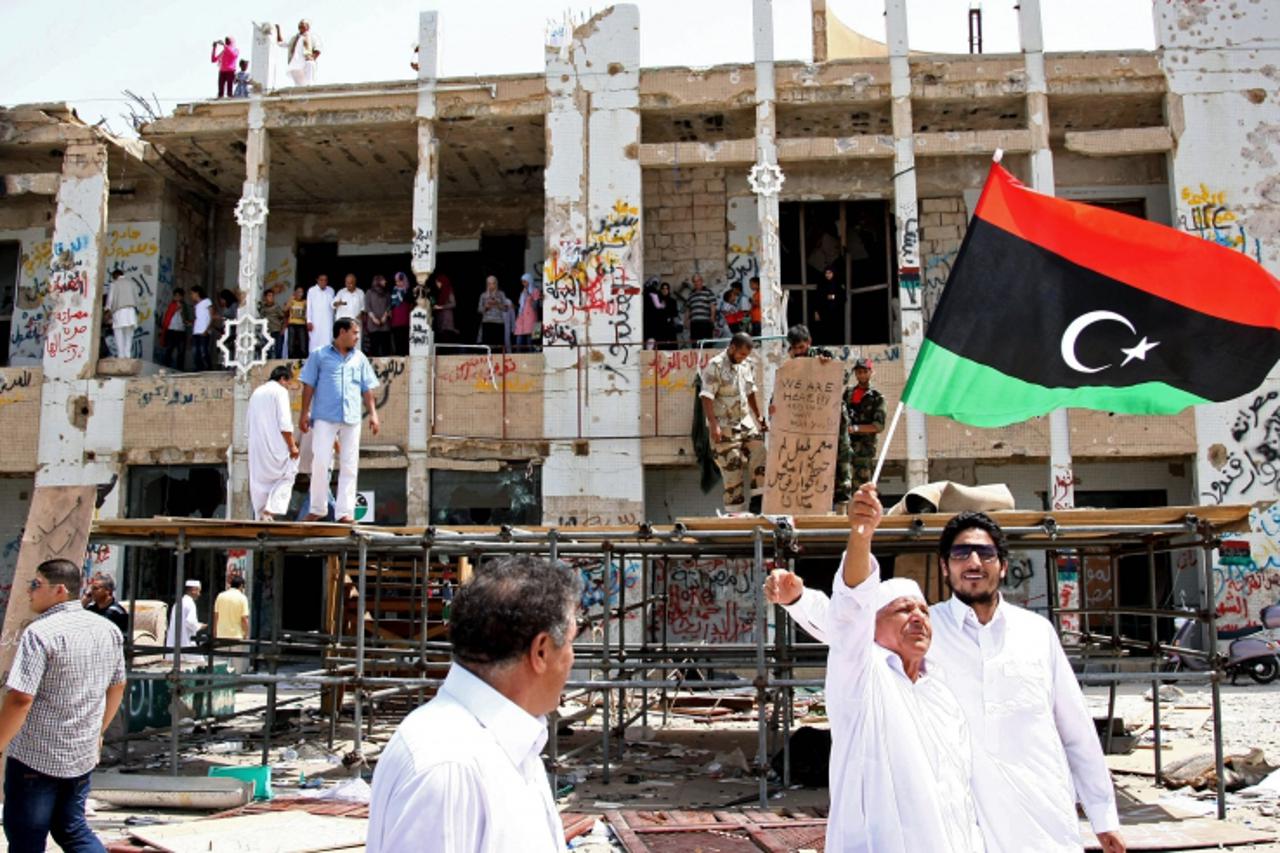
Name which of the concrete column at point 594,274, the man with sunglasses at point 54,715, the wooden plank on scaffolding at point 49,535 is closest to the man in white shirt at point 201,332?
the concrete column at point 594,274

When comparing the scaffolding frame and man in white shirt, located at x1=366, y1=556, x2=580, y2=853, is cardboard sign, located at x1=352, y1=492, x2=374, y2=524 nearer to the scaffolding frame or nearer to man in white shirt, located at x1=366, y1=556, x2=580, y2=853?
the scaffolding frame

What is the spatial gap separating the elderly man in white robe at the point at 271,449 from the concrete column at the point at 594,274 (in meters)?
6.43

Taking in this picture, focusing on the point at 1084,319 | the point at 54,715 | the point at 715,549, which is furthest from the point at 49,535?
the point at 1084,319

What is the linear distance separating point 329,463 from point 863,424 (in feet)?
16.1

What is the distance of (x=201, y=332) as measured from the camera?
55.1 ft

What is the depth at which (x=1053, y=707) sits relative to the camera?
3725mm

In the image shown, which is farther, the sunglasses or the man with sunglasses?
the man with sunglasses

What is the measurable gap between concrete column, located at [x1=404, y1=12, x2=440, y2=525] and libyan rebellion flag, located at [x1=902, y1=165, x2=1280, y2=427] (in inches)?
434

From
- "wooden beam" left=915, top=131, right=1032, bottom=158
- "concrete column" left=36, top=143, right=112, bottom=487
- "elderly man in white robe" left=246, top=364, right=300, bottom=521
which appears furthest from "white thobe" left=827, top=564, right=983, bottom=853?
"concrete column" left=36, top=143, right=112, bottom=487

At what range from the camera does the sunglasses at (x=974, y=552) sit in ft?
12.5

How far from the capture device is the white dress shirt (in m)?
1.90

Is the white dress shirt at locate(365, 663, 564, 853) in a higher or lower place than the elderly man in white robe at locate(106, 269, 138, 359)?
lower

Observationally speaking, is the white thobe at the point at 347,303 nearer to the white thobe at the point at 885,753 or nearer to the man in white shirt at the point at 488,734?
the white thobe at the point at 885,753

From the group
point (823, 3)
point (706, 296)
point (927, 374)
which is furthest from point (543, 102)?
point (927, 374)
